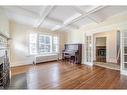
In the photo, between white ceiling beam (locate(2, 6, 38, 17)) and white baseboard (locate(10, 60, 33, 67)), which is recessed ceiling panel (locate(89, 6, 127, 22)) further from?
white baseboard (locate(10, 60, 33, 67))

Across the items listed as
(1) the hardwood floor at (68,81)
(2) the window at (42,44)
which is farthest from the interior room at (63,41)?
(1) the hardwood floor at (68,81)

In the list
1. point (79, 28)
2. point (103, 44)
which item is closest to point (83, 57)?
point (79, 28)

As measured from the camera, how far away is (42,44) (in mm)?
6656

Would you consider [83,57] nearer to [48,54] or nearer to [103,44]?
[48,54]

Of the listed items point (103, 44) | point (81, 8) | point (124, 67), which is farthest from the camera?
point (103, 44)

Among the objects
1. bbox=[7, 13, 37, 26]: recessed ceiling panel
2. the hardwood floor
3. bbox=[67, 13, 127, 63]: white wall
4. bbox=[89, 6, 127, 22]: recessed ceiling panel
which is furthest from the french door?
bbox=[7, 13, 37, 26]: recessed ceiling panel

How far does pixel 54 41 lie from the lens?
7.22 m

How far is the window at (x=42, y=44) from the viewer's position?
6129 mm

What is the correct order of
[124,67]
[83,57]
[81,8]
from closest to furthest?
1. [81,8]
2. [124,67]
3. [83,57]

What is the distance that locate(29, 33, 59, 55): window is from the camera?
20.1ft

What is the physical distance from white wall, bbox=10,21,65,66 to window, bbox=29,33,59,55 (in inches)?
13.5

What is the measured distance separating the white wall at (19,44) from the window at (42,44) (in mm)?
342

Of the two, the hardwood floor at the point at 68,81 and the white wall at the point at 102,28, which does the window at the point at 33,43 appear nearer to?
the white wall at the point at 102,28
